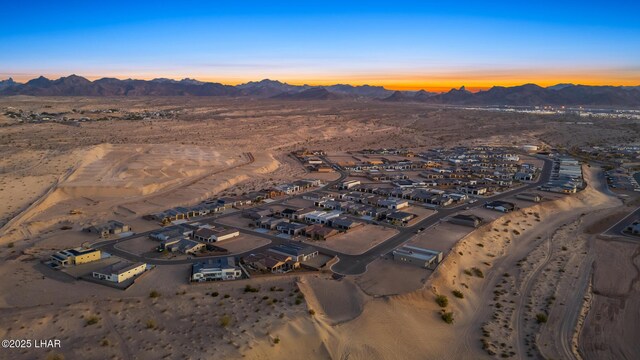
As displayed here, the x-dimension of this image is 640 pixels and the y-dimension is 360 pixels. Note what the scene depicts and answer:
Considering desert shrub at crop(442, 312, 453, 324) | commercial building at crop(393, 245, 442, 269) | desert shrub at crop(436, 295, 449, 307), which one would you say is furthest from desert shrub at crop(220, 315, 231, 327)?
commercial building at crop(393, 245, 442, 269)

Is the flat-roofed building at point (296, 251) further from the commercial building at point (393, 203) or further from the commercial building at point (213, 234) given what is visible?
the commercial building at point (393, 203)

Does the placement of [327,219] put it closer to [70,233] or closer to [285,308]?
[285,308]

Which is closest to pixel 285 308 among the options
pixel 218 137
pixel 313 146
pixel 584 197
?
pixel 584 197

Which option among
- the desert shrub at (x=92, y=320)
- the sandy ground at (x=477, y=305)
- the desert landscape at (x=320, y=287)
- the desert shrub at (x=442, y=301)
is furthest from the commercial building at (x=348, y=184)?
the desert shrub at (x=92, y=320)

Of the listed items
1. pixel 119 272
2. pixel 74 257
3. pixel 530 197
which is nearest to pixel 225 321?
pixel 119 272

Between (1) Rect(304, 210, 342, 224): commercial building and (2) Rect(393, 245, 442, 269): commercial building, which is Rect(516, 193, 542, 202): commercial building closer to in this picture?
(1) Rect(304, 210, 342, 224): commercial building

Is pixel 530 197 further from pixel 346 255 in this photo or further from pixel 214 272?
pixel 214 272

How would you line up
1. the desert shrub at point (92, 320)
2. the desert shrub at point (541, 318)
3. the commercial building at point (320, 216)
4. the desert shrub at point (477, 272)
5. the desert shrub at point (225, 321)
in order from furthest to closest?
the commercial building at point (320, 216) < the desert shrub at point (477, 272) < the desert shrub at point (541, 318) < the desert shrub at point (225, 321) < the desert shrub at point (92, 320)
